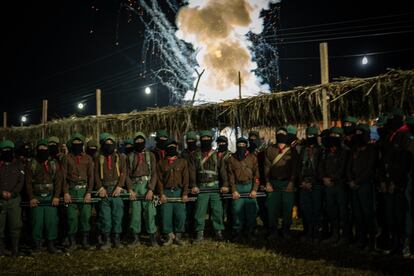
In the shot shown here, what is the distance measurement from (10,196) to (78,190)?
1.37 meters

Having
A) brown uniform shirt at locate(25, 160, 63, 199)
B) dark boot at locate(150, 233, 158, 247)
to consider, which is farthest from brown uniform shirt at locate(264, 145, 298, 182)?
brown uniform shirt at locate(25, 160, 63, 199)

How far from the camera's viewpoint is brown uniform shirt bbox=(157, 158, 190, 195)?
9.40m

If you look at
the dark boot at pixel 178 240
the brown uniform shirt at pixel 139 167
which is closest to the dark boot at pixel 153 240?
the dark boot at pixel 178 240

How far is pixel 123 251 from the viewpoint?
872cm

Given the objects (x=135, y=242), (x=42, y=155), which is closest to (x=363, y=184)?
(x=135, y=242)

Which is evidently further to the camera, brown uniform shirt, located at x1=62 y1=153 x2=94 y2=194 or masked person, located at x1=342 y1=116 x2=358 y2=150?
brown uniform shirt, located at x1=62 y1=153 x2=94 y2=194

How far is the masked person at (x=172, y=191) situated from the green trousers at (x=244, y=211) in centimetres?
114

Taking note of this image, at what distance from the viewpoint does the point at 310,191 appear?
9.05 meters

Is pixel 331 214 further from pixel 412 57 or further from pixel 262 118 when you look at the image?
pixel 412 57

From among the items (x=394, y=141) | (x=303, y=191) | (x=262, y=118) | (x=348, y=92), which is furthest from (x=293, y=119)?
(x=394, y=141)

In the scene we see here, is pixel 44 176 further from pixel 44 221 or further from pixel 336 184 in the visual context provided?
pixel 336 184

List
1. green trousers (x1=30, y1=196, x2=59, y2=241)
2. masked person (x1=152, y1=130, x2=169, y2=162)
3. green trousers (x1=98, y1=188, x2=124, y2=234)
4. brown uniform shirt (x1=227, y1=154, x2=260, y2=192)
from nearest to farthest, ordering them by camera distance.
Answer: green trousers (x1=30, y1=196, x2=59, y2=241) < green trousers (x1=98, y1=188, x2=124, y2=234) < brown uniform shirt (x1=227, y1=154, x2=260, y2=192) < masked person (x1=152, y1=130, x2=169, y2=162)

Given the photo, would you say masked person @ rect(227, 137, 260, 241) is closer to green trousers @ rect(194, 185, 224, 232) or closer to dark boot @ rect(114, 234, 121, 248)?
green trousers @ rect(194, 185, 224, 232)

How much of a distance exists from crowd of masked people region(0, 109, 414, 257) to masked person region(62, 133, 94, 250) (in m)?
0.02
